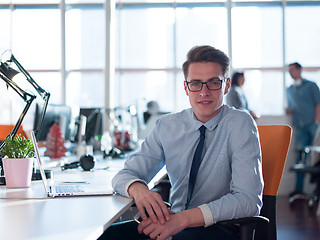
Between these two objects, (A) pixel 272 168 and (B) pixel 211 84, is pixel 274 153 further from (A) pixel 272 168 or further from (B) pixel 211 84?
(B) pixel 211 84

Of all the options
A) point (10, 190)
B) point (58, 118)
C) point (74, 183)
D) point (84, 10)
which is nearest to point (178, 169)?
point (74, 183)

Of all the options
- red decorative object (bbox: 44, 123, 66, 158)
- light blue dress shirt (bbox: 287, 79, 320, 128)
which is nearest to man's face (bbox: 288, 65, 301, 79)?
light blue dress shirt (bbox: 287, 79, 320, 128)

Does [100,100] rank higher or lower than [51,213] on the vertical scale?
higher

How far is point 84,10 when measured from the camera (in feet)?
23.5

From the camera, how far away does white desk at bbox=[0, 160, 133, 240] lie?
1.05 metres

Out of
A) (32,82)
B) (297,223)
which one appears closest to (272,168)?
(32,82)

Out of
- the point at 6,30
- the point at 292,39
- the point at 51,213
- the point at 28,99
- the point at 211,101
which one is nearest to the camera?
the point at 51,213

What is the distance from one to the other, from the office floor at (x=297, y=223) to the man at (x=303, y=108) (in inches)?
33.7

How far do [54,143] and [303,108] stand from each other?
14.1ft

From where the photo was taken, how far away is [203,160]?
1801 millimetres

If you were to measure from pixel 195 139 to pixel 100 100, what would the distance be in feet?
17.6

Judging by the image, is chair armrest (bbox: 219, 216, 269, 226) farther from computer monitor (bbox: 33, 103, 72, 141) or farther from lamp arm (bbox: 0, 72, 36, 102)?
computer monitor (bbox: 33, 103, 72, 141)

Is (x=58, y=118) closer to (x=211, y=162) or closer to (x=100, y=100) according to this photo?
(x=211, y=162)

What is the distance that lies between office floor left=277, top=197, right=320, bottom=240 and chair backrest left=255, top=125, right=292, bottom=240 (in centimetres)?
222
